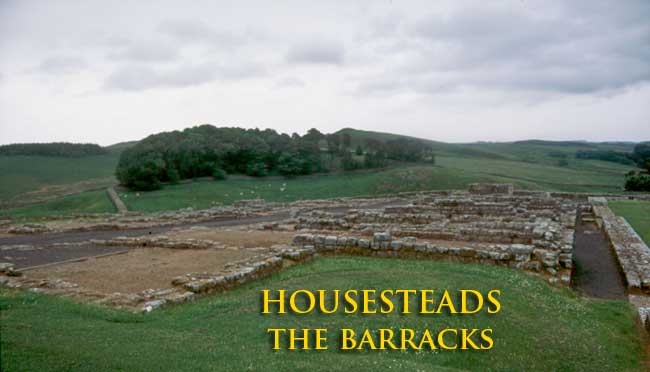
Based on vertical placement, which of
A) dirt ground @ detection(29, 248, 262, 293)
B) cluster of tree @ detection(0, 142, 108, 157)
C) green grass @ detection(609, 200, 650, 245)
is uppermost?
cluster of tree @ detection(0, 142, 108, 157)

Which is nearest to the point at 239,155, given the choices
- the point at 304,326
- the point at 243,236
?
the point at 243,236

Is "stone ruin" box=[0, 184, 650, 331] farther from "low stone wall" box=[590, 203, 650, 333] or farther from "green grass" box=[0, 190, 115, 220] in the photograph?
"green grass" box=[0, 190, 115, 220]

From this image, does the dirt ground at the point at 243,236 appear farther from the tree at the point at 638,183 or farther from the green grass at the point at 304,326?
the tree at the point at 638,183

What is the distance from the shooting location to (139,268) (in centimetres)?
1459

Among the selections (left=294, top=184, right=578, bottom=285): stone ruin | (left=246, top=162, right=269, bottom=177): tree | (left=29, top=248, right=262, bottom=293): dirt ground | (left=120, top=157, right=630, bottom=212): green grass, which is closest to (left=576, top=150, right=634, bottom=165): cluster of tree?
(left=120, top=157, right=630, bottom=212): green grass

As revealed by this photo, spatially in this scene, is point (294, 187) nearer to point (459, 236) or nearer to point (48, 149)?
point (459, 236)

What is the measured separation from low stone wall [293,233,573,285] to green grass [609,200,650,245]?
8489 millimetres

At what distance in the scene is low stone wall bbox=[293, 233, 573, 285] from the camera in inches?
565

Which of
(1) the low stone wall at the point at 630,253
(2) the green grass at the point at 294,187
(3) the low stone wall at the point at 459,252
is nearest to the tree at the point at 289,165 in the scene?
(2) the green grass at the point at 294,187

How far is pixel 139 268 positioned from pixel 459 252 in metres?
11.6

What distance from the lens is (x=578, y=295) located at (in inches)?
486

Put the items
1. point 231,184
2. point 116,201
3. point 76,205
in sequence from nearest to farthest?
point 116,201 → point 76,205 → point 231,184

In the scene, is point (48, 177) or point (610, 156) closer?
point (48, 177)

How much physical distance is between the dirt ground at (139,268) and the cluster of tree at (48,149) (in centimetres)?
7101
